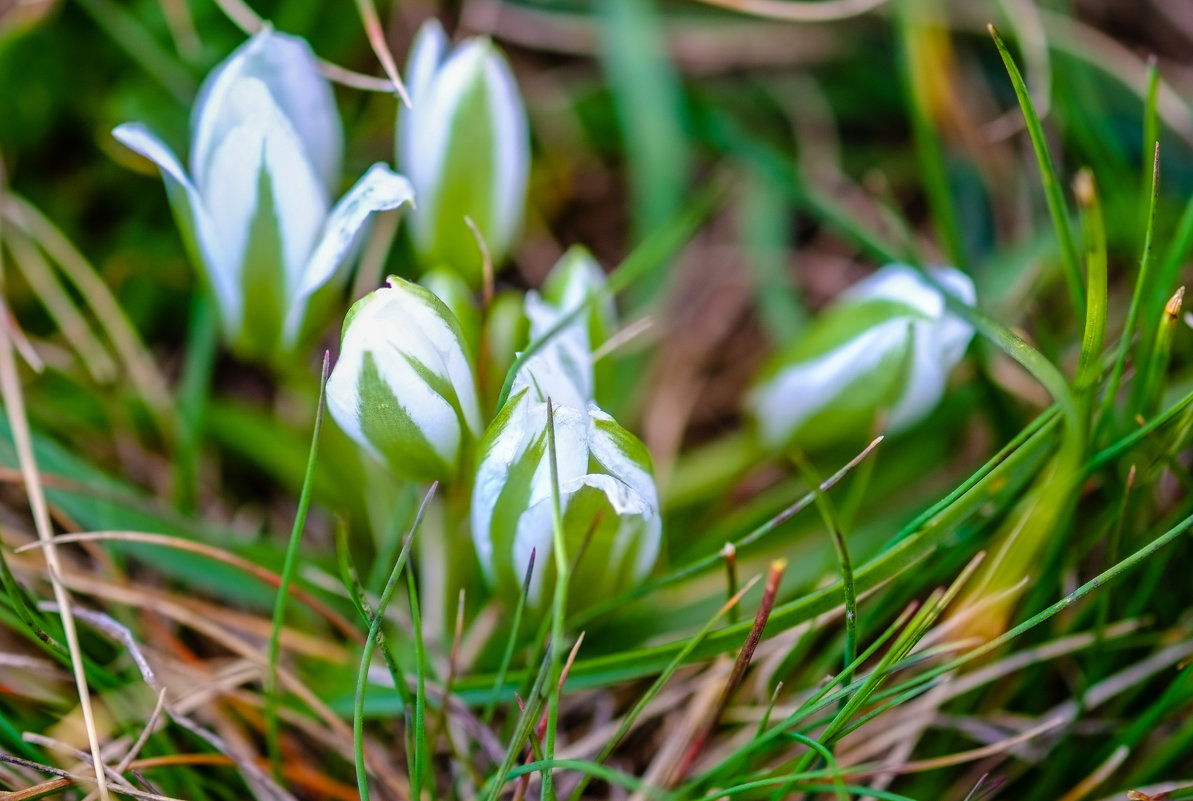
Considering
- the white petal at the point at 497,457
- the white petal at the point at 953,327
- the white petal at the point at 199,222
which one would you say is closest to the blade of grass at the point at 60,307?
the white petal at the point at 199,222

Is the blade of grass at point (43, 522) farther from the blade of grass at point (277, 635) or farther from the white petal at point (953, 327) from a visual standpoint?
the white petal at point (953, 327)

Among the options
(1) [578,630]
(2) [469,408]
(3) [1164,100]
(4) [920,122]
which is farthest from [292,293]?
(3) [1164,100]

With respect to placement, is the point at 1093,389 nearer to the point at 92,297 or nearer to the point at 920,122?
the point at 920,122

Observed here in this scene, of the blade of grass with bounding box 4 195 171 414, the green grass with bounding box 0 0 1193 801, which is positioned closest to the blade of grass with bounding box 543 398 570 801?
the green grass with bounding box 0 0 1193 801

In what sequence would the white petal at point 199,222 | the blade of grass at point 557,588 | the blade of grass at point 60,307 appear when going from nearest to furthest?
the blade of grass at point 557,588
the white petal at point 199,222
the blade of grass at point 60,307

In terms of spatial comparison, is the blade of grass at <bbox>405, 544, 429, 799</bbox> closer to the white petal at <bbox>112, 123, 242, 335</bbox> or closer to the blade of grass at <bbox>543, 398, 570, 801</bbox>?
the blade of grass at <bbox>543, 398, 570, 801</bbox>
